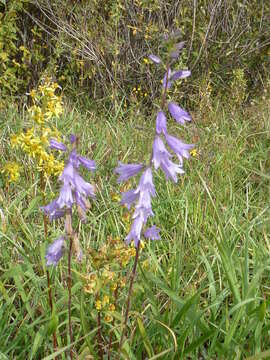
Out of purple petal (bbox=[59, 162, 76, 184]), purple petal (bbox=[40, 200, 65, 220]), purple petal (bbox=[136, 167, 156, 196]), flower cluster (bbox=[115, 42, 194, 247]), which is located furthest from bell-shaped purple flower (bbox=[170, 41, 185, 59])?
purple petal (bbox=[40, 200, 65, 220])

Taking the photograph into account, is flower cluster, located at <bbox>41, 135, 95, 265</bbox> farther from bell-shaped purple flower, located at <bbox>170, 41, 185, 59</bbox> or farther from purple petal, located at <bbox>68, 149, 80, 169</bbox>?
bell-shaped purple flower, located at <bbox>170, 41, 185, 59</bbox>

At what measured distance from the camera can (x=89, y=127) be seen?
4582mm

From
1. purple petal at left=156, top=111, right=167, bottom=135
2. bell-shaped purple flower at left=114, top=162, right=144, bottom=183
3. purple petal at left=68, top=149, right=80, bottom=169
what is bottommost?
bell-shaped purple flower at left=114, top=162, right=144, bottom=183

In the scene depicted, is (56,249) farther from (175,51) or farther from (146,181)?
(175,51)

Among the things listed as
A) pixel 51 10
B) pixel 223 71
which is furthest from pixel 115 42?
pixel 223 71

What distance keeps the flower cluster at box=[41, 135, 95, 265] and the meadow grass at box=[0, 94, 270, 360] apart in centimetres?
18

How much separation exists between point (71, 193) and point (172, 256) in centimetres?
111

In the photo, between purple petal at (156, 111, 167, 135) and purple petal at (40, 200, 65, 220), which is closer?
purple petal at (156, 111, 167, 135)

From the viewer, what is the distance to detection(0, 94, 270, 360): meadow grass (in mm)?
1797

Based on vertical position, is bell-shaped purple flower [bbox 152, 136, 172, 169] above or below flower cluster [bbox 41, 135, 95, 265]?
above

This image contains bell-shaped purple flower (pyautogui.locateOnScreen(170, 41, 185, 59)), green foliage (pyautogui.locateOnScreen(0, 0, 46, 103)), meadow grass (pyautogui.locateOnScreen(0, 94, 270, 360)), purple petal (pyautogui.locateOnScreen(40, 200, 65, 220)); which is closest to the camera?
bell-shaped purple flower (pyautogui.locateOnScreen(170, 41, 185, 59))

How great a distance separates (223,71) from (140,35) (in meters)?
1.19

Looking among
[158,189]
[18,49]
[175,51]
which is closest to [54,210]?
[175,51]

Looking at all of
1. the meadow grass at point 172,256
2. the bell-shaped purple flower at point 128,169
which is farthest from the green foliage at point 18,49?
the bell-shaped purple flower at point 128,169
